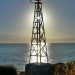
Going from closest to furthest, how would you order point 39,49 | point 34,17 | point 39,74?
point 39,74, point 34,17, point 39,49

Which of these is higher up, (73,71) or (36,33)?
(36,33)

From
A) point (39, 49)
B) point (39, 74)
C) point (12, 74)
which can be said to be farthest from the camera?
point (39, 49)

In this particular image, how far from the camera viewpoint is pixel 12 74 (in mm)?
32156

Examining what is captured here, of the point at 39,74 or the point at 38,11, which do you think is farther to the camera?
the point at 38,11

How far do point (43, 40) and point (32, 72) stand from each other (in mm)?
5918

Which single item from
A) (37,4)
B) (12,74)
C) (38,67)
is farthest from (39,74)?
(37,4)

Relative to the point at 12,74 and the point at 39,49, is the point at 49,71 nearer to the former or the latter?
the point at 12,74

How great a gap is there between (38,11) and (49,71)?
7.19 m

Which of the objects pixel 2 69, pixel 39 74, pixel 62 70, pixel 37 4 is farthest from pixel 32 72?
pixel 37 4

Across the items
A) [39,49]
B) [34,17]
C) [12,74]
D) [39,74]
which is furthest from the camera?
[39,49]

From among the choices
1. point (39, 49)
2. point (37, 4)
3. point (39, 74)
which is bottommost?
point (39, 74)

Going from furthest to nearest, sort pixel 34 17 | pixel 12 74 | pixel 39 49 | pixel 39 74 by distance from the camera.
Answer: pixel 39 49 < pixel 34 17 < pixel 12 74 < pixel 39 74

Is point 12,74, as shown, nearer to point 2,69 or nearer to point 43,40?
point 2,69

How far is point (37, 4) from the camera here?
33969 millimetres
